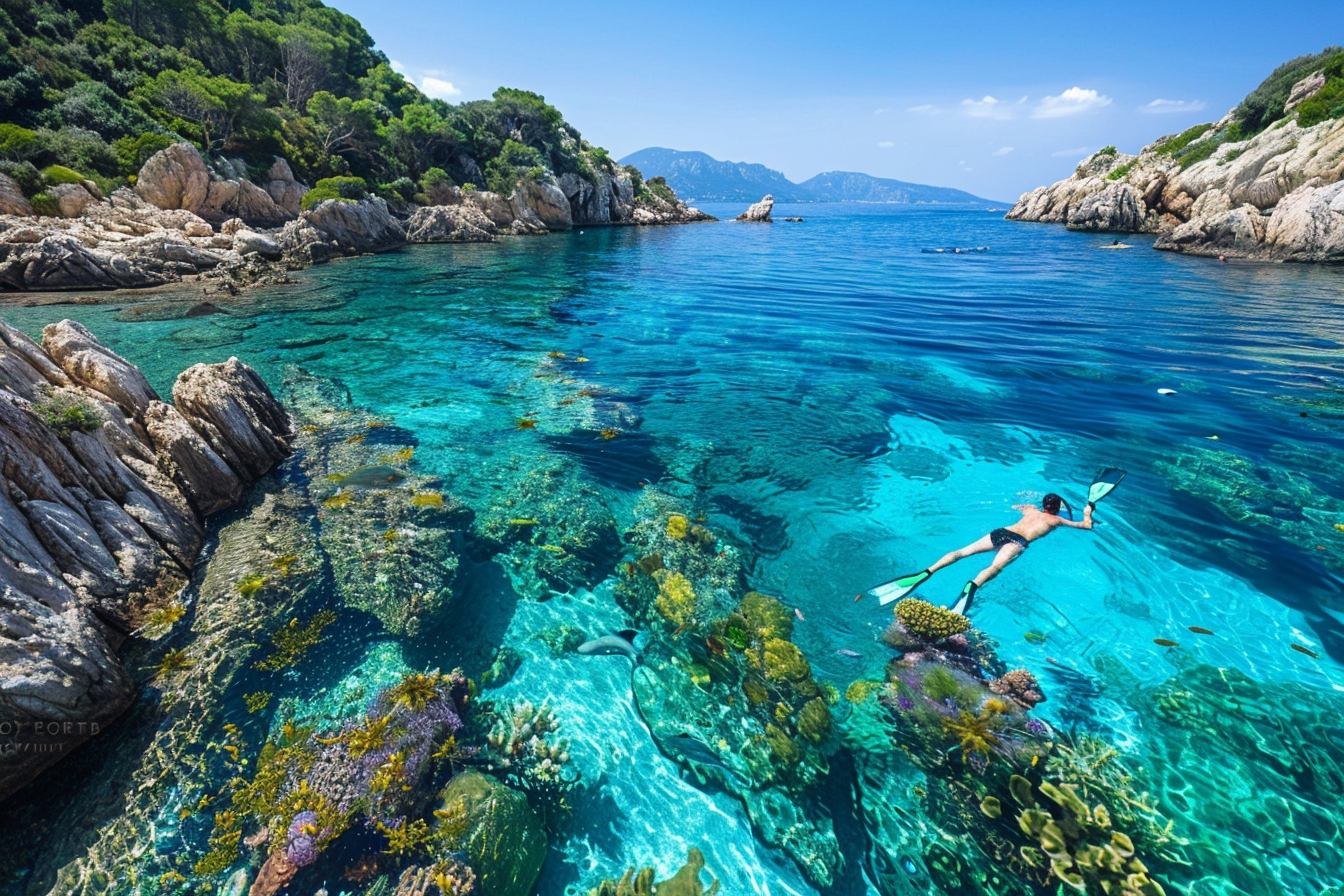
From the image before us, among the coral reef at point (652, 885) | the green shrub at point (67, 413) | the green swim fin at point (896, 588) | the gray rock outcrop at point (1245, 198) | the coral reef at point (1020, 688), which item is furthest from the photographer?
the gray rock outcrop at point (1245, 198)

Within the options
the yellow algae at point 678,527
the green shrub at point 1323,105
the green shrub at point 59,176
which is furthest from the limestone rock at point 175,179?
the green shrub at point 1323,105

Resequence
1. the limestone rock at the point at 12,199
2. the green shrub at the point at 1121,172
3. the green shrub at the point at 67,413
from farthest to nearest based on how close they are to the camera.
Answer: the green shrub at the point at 1121,172, the limestone rock at the point at 12,199, the green shrub at the point at 67,413

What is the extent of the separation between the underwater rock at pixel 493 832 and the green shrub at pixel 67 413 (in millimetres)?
8936

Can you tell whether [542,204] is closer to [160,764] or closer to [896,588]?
[896,588]

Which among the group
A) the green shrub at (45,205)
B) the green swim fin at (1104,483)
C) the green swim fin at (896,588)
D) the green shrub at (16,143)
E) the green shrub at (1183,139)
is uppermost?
the green shrub at (1183,139)

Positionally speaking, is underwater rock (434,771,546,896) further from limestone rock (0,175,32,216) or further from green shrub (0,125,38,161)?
green shrub (0,125,38,161)

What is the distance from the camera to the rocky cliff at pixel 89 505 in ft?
19.5

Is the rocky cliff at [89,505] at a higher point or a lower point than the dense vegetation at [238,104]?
lower

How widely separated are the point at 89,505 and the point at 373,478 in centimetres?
462

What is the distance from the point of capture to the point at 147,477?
9633 mm

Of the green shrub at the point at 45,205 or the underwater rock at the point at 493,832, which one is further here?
the green shrub at the point at 45,205

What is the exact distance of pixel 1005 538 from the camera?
415 inches

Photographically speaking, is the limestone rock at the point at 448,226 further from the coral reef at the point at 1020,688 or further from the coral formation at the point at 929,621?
the coral reef at the point at 1020,688

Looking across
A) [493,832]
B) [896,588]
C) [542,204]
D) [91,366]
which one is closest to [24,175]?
[91,366]
